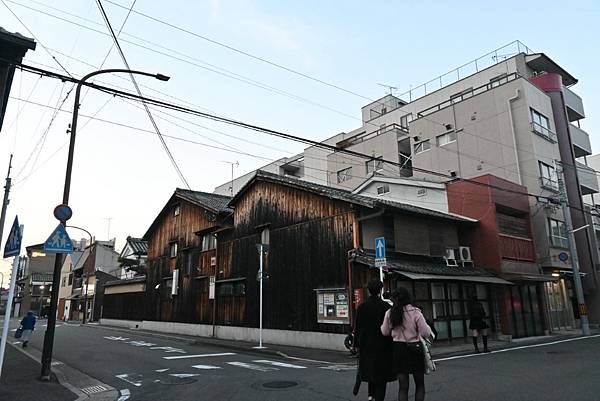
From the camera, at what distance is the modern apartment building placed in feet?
73.5

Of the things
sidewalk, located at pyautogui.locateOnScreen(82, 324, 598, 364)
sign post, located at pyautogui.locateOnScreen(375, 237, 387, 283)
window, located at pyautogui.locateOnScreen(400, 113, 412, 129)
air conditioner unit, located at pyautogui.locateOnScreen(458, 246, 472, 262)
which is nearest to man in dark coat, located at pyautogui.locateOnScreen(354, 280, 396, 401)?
sign post, located at pyautogui.locateOnScreen(375, 237, 387, 283)

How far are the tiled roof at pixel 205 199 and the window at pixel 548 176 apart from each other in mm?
17656

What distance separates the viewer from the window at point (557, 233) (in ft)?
71.9

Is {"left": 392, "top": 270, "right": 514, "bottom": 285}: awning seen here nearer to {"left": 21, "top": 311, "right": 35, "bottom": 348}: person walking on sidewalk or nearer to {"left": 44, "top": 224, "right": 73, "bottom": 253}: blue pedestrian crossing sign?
{"left": 44, "top": 224, "right": 73, "bottom": 253}: blue pedestrian crossing sign

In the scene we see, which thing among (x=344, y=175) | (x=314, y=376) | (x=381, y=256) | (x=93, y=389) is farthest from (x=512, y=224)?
(x=93, y=389)

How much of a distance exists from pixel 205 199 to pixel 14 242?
59.9 ft

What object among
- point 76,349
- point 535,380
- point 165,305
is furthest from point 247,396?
point 165,305

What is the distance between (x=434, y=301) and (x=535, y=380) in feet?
23.6

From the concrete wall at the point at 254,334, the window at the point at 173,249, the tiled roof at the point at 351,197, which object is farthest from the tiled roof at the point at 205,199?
the concrete wall at the point at 254,334

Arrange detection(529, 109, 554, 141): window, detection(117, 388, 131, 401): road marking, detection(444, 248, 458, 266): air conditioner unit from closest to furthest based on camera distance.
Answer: detection(117, 388, 131, 401): road marking < detection(444, 248, 458, 266): air conditioner unit < detection(529, 109, 554, 141): window

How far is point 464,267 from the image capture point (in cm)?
1722

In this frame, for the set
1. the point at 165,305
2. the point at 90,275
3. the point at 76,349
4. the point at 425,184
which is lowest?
the point at 76,349

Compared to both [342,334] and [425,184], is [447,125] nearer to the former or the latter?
[425,184]

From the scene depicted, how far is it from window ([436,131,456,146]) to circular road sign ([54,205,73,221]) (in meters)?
24.3
